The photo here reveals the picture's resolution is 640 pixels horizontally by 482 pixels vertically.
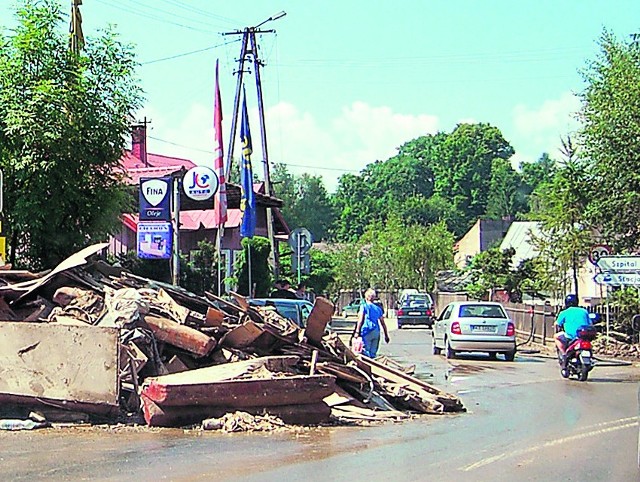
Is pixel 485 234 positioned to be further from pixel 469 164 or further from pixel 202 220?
pixel 202 220

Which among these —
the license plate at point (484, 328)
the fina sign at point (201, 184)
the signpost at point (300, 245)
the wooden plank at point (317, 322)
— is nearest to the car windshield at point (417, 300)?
the signpost at point (300, 245)

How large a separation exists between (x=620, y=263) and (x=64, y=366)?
1645 centimetres

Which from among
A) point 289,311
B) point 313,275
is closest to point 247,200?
point 289,311

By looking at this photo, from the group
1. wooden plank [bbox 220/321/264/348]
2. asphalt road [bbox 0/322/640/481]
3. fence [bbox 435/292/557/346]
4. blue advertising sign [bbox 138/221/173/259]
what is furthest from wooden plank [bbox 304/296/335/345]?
fence [bbox 435/292/557/346]

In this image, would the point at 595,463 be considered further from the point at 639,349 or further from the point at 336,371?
the point at 639,349

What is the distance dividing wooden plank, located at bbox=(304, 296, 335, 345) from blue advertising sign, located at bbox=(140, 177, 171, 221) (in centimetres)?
1029

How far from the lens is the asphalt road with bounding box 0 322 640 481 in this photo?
8906mm

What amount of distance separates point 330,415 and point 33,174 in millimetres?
10532

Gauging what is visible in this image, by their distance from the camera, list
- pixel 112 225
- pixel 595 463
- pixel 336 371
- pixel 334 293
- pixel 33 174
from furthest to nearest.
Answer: pixel 334 293 → pixel 112 225 → pixel 33 174 → pixel 336 371 → pixel 595 463

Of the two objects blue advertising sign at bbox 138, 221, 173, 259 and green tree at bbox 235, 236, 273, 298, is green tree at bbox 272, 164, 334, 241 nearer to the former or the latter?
green tree at bbox 235, 236, 273, 298

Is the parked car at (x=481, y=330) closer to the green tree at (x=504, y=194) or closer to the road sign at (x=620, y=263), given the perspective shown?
the road sign at (x=620, y=263)

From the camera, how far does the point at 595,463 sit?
31.6 feet

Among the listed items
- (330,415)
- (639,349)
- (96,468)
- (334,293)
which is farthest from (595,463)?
(334,293)

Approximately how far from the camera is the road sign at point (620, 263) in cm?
2416
